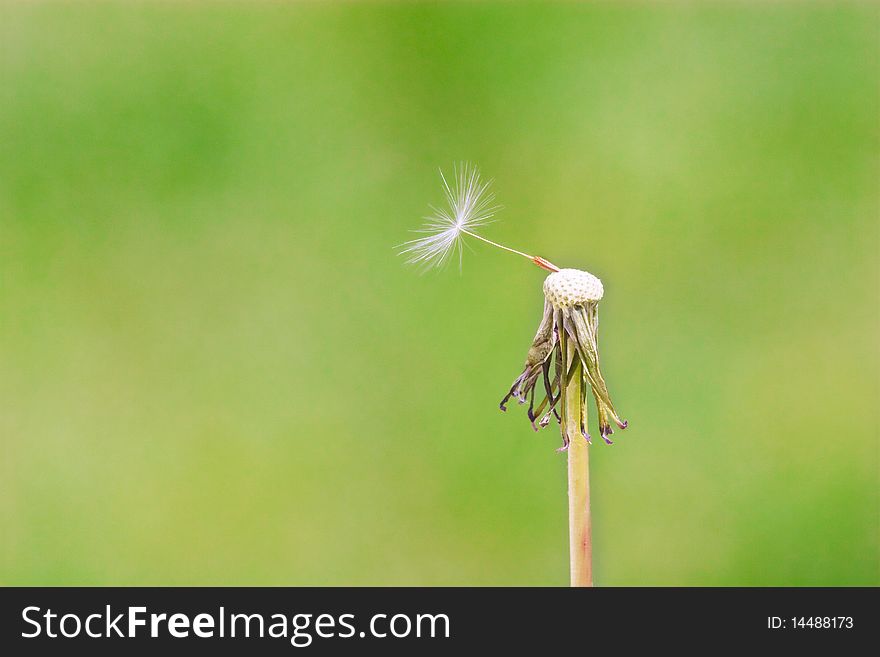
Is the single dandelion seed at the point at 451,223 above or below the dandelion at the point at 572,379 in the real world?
above

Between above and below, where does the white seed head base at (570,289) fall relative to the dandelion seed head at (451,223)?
below

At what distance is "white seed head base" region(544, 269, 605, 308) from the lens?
39cm

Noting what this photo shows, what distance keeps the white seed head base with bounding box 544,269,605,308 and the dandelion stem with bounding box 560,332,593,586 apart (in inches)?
1.1

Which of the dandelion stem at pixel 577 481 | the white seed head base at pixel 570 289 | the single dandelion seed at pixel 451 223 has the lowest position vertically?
the dandelion stem at pixel 577 481

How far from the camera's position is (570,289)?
1.29 ft

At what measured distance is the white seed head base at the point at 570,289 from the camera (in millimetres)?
394

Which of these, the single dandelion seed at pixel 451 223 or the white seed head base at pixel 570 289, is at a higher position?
the single dandelion seed at pixel 451 223

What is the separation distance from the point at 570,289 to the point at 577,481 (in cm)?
9

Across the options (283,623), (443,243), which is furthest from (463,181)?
(283,623)

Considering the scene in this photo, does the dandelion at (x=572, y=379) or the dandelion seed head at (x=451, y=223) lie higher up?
the dandelion seed head at (x=451, y=223)

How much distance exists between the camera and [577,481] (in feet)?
1.25

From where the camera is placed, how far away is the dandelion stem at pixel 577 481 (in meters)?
0.38

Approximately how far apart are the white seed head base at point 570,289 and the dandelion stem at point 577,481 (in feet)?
0.09

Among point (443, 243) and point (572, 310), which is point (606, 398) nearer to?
point (572, 310)
